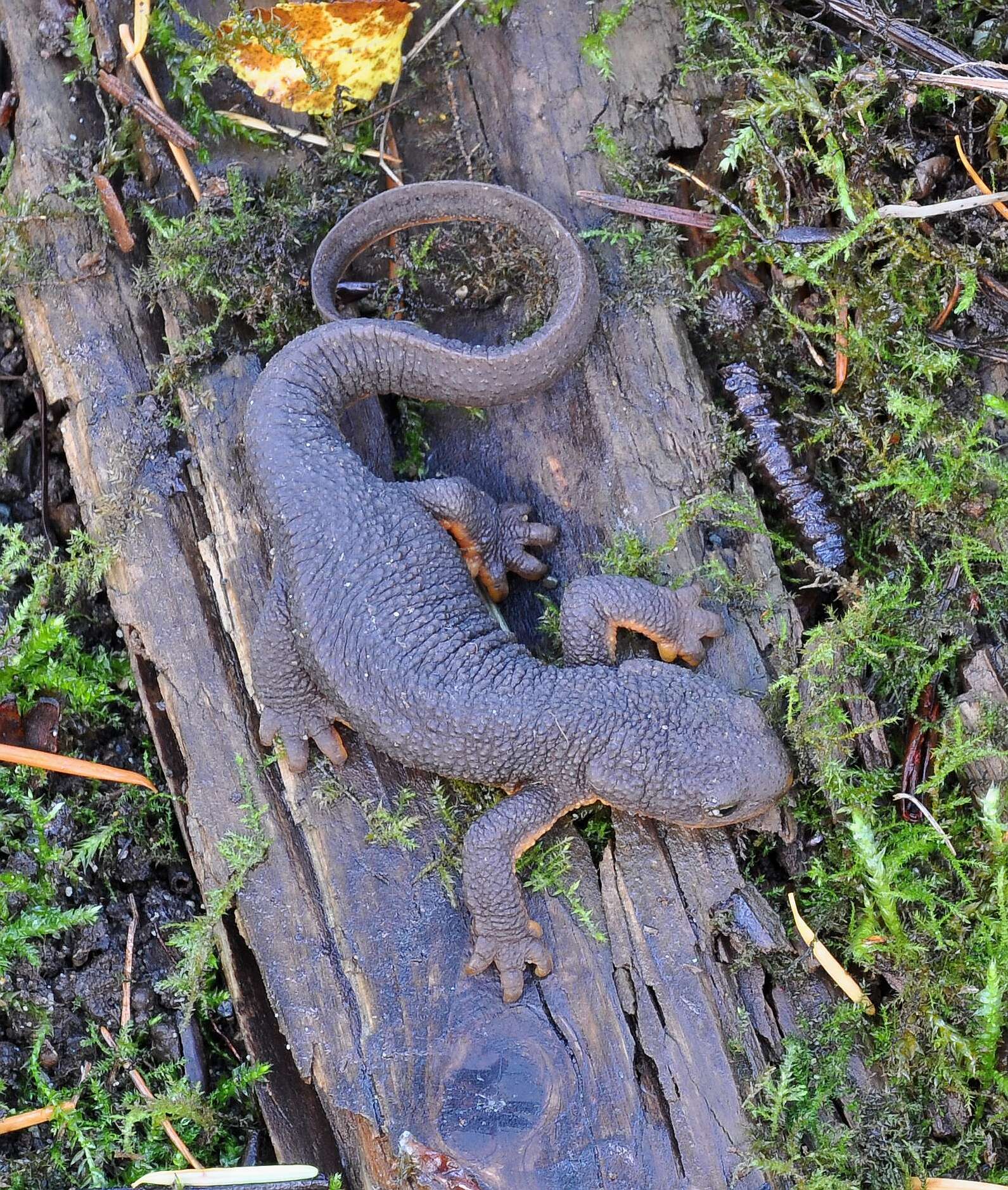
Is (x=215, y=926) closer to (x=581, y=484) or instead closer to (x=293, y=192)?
(x=581, y=484)

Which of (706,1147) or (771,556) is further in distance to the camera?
(771,556)

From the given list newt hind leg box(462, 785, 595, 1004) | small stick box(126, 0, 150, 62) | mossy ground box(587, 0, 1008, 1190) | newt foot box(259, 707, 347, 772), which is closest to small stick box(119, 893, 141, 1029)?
newt foot box(259, 707, 347, 772)

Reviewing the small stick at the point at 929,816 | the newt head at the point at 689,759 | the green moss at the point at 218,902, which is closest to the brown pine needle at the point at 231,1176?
the green moss at the point at 218,902

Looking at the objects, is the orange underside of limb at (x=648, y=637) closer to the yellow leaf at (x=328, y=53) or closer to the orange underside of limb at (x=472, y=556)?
the orange underside of limb at (x=472, y=556)

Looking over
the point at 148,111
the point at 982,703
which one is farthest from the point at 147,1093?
the point at 148,111

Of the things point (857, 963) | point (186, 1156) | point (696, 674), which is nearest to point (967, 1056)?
point (857, 963)

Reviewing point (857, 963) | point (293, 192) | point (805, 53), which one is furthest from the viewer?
point (293, 192)

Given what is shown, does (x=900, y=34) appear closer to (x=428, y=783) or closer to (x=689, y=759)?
(x=689, y=759)
